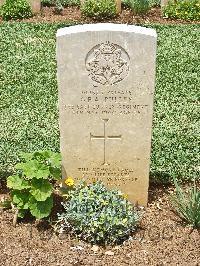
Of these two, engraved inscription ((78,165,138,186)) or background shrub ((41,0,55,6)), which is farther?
background shrub ((41,0,55,6))

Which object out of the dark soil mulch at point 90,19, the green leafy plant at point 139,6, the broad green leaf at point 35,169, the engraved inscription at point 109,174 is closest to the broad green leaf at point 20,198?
the broad green leaf at point 35,169

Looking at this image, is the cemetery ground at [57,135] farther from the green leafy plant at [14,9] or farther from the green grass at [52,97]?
the green leafy plant at [14,9]

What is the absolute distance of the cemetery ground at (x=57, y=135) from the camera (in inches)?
180

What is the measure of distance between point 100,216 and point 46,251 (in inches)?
20.9

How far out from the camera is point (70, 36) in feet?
14.3

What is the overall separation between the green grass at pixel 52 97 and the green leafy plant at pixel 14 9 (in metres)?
0.52

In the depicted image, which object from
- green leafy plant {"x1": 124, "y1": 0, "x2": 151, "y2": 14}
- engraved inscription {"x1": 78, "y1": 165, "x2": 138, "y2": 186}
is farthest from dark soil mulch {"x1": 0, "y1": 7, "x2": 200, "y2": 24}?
engraved inscription {"x1": 78, "y1": 165, "x2": 138, "y2": 186}

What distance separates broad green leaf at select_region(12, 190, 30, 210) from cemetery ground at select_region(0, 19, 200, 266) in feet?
0.81

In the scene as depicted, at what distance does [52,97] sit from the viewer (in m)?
7.48

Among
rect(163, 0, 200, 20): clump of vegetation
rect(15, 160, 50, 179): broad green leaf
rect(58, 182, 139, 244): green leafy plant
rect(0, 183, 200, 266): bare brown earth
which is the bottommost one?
rect(0, 183, 200, 266): bare brown earth

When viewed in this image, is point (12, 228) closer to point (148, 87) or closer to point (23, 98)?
point (148, 87)

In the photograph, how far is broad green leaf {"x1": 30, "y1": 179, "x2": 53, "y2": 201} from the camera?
4559mm

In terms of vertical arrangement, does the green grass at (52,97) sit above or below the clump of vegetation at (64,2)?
below

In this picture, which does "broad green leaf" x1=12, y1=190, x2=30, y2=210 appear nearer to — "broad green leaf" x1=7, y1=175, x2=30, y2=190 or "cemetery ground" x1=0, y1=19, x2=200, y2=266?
"broad green leaf" x1=7, y1=175, x2=30, y2=190
